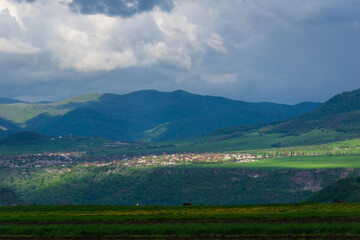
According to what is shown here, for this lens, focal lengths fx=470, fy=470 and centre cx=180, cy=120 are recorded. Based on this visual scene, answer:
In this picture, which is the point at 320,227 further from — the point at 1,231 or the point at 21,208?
the point at 21,208

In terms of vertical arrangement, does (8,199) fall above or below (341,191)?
below

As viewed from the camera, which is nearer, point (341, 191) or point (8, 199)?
point (341, 191)

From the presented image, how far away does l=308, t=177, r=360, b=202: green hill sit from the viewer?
568 feet

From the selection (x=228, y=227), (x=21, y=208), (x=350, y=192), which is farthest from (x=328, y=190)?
(x=228, y=227)

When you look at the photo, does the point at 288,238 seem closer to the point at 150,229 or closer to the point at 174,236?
the point at 174,236

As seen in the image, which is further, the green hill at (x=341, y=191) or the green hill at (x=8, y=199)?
the green hill at (x=8, y=199)

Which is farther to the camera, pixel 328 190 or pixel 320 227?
pixel 328 190

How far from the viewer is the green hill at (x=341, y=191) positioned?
173000 millimetres

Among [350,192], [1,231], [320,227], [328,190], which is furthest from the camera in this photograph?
[328,190]

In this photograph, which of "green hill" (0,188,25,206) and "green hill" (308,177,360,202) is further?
"green hill" (0,188,25,206)

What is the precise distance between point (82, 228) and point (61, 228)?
3082mm

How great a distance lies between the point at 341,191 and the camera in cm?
18025

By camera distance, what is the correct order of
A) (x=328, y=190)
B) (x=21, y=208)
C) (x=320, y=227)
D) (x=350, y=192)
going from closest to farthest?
(x=320, y=227) → (x=21, y=208) → (x=350, y=192) → (x=328, y=190)

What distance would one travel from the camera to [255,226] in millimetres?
58688
